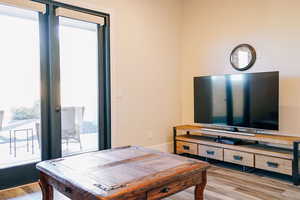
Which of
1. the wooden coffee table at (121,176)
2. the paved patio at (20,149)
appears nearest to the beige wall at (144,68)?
the paved patio at (20,149)

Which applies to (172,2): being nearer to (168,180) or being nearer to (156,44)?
(156,44)

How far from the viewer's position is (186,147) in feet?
13.3

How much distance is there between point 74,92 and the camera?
3471 mm

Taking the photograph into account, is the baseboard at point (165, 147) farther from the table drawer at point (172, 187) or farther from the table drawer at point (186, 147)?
the table drawer at point (172, 187)

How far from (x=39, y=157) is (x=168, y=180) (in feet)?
6.82

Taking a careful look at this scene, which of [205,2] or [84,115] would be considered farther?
[205,2]

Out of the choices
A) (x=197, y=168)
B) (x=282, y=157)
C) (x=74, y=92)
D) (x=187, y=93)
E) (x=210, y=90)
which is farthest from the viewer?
(x=187, y=93)

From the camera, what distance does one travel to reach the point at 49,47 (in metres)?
3.18

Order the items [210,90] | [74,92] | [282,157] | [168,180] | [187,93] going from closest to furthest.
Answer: [168,180]
[282,157]
[74,92]
[210,90]
[187,93]

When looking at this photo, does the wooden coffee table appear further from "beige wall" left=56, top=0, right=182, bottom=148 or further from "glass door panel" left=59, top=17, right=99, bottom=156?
"beige wall" left=56, top=0, right=182, bottom=148

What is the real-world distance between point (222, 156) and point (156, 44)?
6.87 feet

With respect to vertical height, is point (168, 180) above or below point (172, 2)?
below

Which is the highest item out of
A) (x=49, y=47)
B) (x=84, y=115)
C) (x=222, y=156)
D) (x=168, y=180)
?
(x=49, y=47)

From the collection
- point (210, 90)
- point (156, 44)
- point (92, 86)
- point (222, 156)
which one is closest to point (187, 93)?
point (210, 90)
